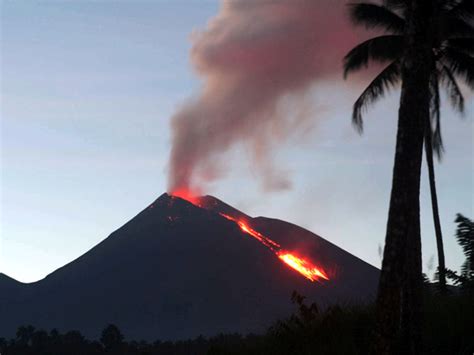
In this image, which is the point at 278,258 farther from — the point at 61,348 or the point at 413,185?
the point at 413,185

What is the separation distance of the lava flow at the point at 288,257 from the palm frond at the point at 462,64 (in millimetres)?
111105

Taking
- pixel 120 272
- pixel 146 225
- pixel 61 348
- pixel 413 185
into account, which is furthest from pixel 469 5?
pixel 146 225

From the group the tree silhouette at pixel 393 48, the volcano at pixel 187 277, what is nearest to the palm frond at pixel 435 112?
the tree silhouette at pixel 393 48

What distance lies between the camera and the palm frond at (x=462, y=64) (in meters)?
26.3

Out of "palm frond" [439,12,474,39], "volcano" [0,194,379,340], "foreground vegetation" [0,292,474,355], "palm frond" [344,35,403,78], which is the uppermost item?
"volcano" [0,194,379,340]

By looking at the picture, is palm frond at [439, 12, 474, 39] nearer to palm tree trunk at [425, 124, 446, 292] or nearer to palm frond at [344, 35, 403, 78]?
palm frond at [344, 35, 403, 78]

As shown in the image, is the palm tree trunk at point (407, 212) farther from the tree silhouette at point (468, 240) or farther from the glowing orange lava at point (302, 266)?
the glowing orange lava at point (302, 266)

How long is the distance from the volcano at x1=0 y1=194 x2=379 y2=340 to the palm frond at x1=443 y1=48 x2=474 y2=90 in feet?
356

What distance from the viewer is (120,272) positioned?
174 m

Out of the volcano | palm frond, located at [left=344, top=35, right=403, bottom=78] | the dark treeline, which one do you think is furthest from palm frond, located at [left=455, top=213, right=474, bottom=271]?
the volcano

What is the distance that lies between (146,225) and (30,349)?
3238 inches

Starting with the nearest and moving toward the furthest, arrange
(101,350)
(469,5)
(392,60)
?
(469,5)
(392,60)
(101,350)

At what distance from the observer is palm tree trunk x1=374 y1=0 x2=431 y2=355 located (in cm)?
1566

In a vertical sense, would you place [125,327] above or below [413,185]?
above
